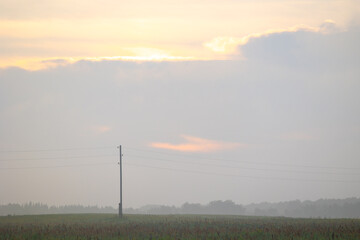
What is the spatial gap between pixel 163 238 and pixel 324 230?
15.6 m

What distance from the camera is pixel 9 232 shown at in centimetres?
4525

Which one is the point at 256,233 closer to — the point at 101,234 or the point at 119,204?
the point at 101,234

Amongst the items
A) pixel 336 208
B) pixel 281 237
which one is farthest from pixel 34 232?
pixel 336 208

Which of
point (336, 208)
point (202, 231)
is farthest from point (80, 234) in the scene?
point (336, 208)

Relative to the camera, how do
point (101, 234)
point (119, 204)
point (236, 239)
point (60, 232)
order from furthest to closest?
point (119, 204), point (60, 232), point (101, 234), point (236, 239)

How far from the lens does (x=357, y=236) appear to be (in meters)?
38.1

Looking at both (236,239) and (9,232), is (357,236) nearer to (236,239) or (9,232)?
(236,239)

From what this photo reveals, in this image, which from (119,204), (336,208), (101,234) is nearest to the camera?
(101,234)

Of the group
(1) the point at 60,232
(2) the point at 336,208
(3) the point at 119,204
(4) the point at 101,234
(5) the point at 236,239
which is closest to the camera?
(5) the point at 236,239

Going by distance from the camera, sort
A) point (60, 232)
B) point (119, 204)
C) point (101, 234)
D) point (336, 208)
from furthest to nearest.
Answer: point (336, 208) < point (119, 204) < point (60, 232) < point (101, 234)

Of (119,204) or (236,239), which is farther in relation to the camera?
(119,204)

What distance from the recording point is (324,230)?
4350cm

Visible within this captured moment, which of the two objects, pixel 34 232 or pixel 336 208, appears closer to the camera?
pixel 34 232

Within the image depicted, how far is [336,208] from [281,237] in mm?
170604
